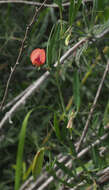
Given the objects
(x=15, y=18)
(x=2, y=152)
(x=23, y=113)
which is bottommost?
(x=2, y=152)

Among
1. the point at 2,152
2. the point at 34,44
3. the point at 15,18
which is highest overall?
the point at 15,18

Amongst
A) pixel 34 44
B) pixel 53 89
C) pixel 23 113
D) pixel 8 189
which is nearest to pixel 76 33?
pixel 23 113

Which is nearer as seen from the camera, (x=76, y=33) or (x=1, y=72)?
(x=76, y=33)

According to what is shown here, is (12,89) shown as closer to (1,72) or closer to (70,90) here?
(1,72)

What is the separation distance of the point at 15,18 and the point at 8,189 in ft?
2.81

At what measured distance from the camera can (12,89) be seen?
91 centimetres

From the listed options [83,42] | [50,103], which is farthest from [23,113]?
Answer: [83,42]

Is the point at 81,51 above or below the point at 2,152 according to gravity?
above

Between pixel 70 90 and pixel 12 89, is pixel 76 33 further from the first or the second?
pixel 70 90

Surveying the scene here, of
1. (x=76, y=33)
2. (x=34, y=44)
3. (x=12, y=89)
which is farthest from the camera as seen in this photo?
(x=34, y=44)

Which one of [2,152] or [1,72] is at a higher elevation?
[1,72]

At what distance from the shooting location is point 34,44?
1386 millimetres

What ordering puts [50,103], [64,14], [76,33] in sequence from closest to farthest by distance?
[76,33] < [64,14] < [50,103]

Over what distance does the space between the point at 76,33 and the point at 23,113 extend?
47 cm
